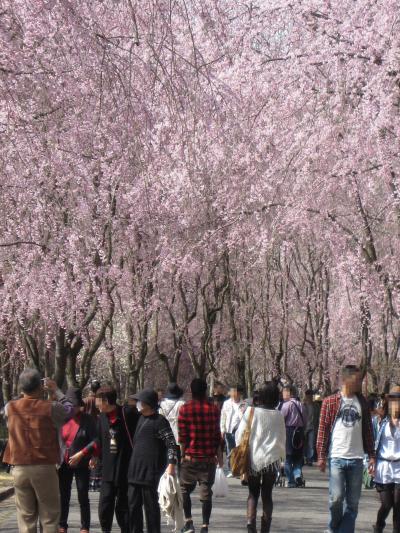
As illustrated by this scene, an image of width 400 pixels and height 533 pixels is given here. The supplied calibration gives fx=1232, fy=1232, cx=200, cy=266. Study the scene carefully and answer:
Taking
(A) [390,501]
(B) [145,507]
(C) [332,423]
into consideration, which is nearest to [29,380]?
(B) [145,507]

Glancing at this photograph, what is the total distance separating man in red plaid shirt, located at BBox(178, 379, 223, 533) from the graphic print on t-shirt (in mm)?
1775

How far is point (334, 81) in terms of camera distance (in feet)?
62.9

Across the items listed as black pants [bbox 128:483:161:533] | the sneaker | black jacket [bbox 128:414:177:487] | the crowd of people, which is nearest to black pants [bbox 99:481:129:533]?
the crowd of people

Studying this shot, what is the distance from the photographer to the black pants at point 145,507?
10.9 meters

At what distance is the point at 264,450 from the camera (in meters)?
11.9

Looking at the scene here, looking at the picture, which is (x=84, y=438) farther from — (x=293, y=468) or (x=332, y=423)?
(x=293, y=468)

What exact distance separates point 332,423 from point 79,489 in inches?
115

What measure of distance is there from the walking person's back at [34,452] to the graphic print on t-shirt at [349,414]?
2.61 meters

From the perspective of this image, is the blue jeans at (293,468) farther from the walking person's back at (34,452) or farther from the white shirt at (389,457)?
the walking person's back at (34,452)

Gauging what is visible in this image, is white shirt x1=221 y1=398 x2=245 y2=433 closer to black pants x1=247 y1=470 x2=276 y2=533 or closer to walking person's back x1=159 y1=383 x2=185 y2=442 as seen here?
walking person's back x1=159 y1=383 x2=185 y2=442

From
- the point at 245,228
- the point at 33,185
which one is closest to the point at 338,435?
the point at 33,185

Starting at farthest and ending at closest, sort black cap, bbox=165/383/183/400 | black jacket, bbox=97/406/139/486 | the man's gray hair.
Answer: black cap, bbox=165/383/183/400 → black jacket, bbox=97/406/139/486 → the man's gray hair

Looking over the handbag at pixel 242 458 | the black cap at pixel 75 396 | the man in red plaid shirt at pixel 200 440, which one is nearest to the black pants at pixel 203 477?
the man in red plaid shirt at pixel 200 440

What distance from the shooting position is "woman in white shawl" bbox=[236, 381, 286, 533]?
38.9 ft
